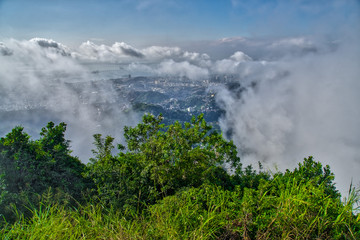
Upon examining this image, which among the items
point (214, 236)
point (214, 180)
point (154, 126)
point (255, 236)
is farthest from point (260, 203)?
point (154, 126)

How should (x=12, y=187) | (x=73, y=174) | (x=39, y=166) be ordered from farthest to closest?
(x=73, y=174)
(x=39, y=166)
(x=12, y=187)

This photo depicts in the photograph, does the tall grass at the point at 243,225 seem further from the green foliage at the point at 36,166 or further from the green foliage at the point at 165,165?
the green foliage at the point at 36,166

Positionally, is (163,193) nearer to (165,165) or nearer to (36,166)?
(165,165)

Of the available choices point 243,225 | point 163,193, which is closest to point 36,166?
point 163,193

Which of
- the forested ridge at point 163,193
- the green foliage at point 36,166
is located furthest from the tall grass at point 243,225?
the green foliage at point 36,166

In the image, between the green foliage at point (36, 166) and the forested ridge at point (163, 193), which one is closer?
the forested ridge at point (163, 193)

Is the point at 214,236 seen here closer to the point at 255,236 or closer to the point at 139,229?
the point at 255,236

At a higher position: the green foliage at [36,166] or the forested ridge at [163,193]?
the forested ridge at [163,193]

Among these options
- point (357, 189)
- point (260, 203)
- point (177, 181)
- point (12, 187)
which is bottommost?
point (12, 187)
